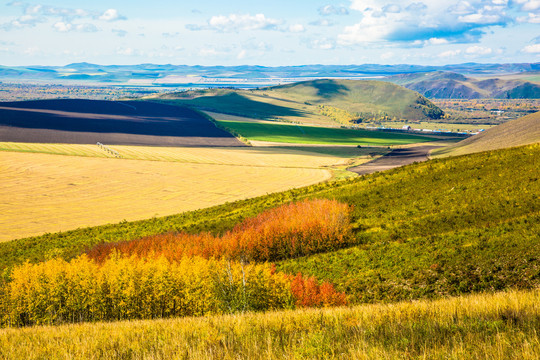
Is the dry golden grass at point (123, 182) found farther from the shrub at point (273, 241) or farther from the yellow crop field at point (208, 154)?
the shrub at point (273, 241)

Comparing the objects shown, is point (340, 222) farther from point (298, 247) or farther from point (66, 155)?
point (66, 155)

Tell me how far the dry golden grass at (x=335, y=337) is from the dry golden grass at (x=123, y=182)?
220ft

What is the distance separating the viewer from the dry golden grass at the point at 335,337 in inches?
401

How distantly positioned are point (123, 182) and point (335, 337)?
107 metres

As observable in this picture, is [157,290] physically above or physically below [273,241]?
above

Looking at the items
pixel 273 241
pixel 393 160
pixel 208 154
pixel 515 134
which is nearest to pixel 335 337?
pixel 273 241

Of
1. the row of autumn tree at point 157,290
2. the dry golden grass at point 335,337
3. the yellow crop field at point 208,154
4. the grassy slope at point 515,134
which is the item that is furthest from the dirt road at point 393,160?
the dry golden grass at point 335,337

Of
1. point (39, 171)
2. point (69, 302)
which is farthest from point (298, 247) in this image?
point (39, 171)

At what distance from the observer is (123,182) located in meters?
112

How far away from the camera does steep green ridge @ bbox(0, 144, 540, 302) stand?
106 feet

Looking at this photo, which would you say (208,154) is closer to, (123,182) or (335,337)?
(123,182)

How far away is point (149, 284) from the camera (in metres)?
33.9

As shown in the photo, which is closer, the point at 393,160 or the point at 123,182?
the point at 123,182

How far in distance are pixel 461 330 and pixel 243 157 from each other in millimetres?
146974
